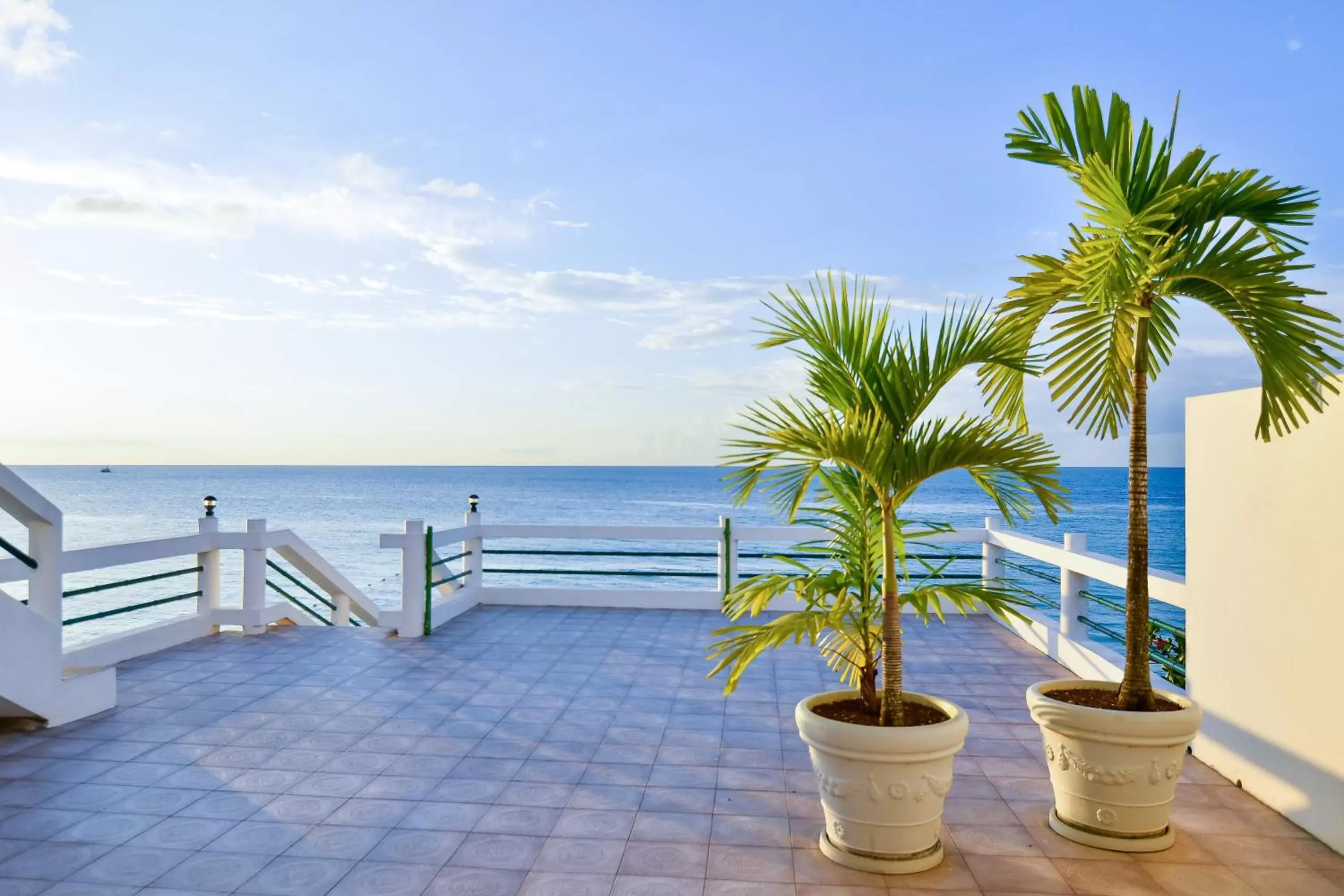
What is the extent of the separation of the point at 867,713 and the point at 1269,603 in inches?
72.3

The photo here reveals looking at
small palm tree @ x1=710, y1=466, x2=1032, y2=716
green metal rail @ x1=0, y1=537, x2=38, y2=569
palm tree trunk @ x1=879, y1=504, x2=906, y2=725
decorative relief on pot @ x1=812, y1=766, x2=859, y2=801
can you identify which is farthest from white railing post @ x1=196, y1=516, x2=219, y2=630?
palm tree trunk @ x1=879, y1=504, x2=906, y2=725

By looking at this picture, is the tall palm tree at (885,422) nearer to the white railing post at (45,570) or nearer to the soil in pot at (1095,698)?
the soil in pot at (1095,698)

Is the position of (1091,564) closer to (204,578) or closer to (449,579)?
(449,579)

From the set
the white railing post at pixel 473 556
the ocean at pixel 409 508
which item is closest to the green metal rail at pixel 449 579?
the white railing post at pixel 473 556

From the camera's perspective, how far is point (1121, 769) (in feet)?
10.3

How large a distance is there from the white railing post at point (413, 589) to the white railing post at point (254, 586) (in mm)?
1119

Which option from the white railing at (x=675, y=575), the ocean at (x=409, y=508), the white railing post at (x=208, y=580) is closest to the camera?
the white railing at (x=675, y=575)

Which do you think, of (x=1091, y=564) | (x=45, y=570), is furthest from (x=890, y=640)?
(x=45, y=570)

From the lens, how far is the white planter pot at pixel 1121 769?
311 cm

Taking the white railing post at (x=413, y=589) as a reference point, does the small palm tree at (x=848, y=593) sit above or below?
above

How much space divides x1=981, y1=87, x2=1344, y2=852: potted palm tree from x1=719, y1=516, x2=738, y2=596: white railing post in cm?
477

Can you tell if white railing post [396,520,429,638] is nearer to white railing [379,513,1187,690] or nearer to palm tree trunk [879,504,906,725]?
white railing [379,513,1187,690]

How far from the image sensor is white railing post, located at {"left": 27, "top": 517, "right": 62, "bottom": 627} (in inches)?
196

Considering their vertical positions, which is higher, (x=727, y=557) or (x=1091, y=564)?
(x=1091, y=564)
